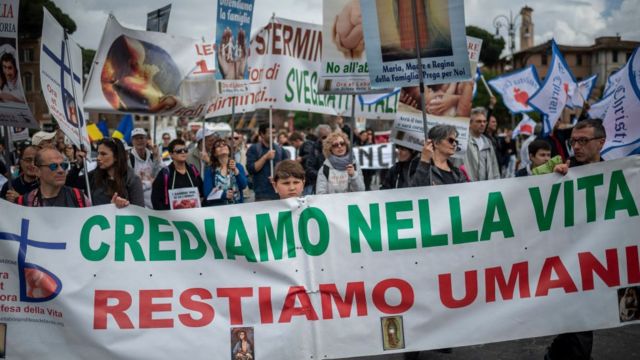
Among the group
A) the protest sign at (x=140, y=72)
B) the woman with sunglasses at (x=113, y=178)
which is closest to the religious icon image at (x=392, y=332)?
the woman with sunglasses at (x=113, y=178)

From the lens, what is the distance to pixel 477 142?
7.93 metres

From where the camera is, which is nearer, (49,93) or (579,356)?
(579,356)

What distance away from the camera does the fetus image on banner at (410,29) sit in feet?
16.0

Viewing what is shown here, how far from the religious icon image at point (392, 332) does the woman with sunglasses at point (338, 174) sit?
2.57m

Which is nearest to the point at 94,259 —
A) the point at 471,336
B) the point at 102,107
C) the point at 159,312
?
the point at 159,312

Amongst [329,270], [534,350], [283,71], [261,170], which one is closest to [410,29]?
[329,270]

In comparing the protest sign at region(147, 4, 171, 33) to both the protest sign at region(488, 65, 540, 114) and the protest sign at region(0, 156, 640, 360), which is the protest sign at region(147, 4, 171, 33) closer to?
the protest sign at region(0, 156, 640, 360)

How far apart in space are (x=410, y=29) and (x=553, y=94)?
5.46m

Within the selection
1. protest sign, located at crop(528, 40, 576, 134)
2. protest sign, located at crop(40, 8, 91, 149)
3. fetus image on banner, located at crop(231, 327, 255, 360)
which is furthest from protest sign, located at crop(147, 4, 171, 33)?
fetus image on banner, located at crop(231, 327, 255, 360)

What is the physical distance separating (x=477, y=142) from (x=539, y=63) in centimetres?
10702

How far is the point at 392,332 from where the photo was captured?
3.91m

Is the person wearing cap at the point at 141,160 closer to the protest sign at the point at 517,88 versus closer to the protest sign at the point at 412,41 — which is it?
the protest sign at the point at 412,41

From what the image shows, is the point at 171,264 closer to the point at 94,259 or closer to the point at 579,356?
the point at 94,259

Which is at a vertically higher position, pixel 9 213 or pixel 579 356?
pixel 9 213
